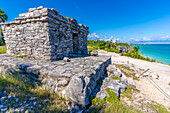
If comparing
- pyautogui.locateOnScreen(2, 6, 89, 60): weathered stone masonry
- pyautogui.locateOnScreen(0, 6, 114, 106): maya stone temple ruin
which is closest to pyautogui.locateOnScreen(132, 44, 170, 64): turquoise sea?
pyautogui.locateOnScreen(0, 6, 114, 106): maya stone temple ruin

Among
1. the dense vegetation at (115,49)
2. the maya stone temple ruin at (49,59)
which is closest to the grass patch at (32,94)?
the maya stone temple ruin at (49,59)

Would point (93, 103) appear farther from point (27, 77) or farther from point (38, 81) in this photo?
point (27, 77)

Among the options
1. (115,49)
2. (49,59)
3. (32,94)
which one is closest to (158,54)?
(115,49)

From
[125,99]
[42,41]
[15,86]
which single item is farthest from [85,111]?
[42,41]

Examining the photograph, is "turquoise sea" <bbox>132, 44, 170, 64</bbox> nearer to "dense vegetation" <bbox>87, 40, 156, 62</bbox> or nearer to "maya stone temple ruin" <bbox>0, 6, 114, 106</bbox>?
"dense vegetation" <bbox>87, 40, 156, 62</bbox>

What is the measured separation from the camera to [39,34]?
471 centimetres

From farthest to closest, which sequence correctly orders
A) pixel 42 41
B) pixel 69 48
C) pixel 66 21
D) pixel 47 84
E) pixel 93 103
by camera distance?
pixel 69 48 < pixel 66 21 < pixel 42 41 < pixel 47 84 < pixel 93 103

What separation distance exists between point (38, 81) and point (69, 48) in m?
3.64

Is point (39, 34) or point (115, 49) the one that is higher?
point (39, 34)

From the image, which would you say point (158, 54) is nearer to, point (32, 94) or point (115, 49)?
point (115, 49)

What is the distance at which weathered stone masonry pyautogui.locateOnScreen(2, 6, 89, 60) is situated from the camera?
14.8 feet

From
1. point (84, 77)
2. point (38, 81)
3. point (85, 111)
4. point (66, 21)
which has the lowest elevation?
point (85, 111)

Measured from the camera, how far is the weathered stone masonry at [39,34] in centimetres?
451

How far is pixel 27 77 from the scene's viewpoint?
134 inches
